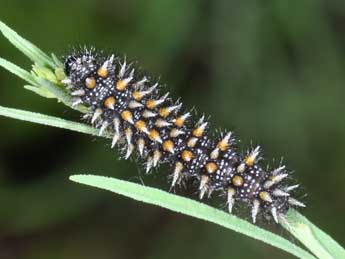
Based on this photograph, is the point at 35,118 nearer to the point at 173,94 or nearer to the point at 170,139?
the point at 170,139

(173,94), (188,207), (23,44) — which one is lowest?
(188,207)

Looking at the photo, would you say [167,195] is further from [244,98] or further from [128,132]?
[244,98]

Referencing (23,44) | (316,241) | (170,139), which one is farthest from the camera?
(170,139)

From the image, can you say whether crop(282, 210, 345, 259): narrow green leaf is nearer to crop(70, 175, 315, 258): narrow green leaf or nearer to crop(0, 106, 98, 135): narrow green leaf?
crop(70, 175, 315, 258): narrow green leaf

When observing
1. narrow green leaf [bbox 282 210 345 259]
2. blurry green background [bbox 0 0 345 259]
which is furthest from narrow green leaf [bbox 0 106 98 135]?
blurry green background [bbox 0 0 345 259]

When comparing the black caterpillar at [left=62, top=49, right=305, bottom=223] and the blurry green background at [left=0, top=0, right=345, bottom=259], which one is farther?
the blurry green background at [left=0, top=0, right=345, bottom=259]

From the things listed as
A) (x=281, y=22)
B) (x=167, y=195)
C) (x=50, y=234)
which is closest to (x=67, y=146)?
(x=50, y=234)

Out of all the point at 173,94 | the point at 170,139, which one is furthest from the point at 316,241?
the point at 173,94

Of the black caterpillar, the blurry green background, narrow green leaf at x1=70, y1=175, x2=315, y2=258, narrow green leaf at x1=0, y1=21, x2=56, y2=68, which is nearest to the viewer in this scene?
narrow green leaf at x1=70, y1=175, x2=315, y2=258
